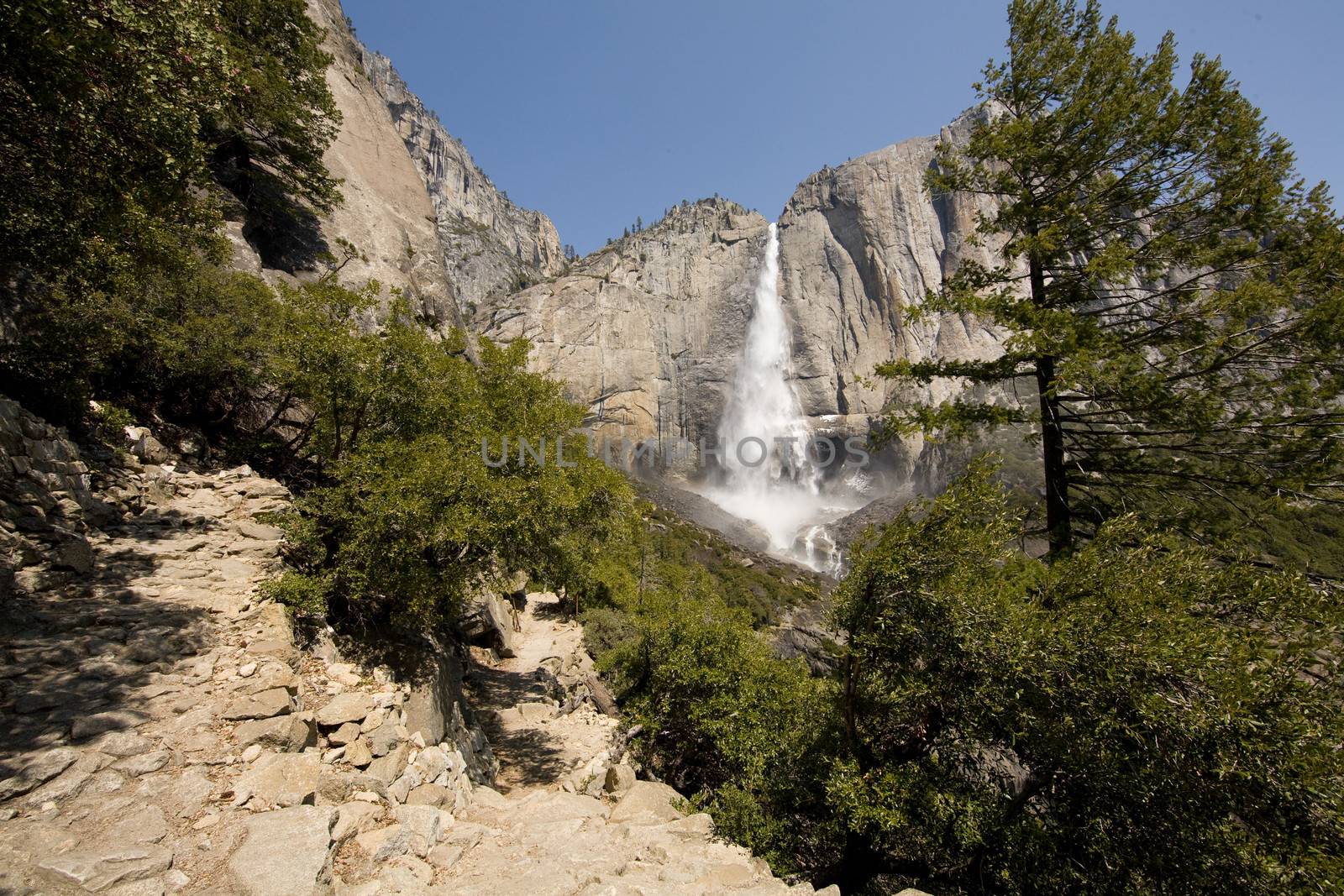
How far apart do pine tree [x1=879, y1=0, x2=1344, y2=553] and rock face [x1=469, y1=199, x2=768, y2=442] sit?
63.0m

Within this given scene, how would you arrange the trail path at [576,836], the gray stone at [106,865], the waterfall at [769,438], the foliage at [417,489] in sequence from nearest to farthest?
1. the gray stone at [106,865]
2. the trail path at [576,836]
3. the foliage at [417,489]
4. the waterfall at [769,438]

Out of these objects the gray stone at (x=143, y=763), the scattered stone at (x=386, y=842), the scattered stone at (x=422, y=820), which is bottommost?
the scattered stone at (x=422, y=820)

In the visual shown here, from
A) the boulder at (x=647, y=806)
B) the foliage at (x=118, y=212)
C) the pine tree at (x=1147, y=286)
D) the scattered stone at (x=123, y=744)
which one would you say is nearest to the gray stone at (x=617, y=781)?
the boulder at (x=647, y=806)

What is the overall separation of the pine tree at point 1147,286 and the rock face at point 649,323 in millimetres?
62968

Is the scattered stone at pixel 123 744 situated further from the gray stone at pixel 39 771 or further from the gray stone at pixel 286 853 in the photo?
the gray stone at pixel 286 853

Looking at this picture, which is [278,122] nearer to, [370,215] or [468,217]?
[370,215]

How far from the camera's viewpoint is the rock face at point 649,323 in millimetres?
72562

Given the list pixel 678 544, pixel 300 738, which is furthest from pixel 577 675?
pixel 678 544

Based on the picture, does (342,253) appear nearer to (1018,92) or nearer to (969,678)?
(1018,92)

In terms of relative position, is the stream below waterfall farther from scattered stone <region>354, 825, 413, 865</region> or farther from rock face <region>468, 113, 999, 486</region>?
scattered stone <region>354, 825, 413, 865</region>

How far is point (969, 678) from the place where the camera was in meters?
5.08

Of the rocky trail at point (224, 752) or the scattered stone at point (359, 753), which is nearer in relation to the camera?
the rocky trail at point (224, 752)

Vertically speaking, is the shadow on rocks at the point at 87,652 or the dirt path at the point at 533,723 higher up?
the shadow on rocks at the point at 87,652

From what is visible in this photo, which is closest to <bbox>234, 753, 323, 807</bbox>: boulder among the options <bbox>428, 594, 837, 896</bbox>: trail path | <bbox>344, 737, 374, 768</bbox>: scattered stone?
<bbox>344, 737, 374, 768</bbox>: scattered stone
